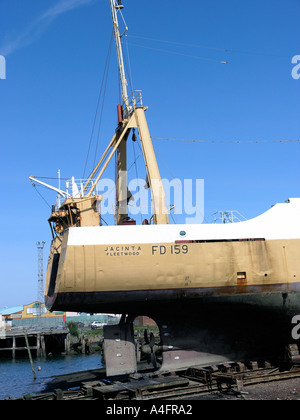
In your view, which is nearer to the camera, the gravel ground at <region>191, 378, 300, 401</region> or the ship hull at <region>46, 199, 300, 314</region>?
the gravel ground at <region>191, 378, 300, 401</region>

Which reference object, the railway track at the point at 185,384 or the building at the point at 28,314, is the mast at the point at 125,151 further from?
the building at the point at 28,314

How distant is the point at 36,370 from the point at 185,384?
75.1ft

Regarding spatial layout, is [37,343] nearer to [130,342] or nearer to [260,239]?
[130,342]

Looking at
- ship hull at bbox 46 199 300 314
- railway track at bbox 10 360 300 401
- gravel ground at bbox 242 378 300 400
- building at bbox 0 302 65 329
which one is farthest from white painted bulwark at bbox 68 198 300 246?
building at bbox 0 302 65 329

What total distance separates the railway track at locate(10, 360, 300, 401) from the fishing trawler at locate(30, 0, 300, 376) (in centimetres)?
106

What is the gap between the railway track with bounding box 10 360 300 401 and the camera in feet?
46.1

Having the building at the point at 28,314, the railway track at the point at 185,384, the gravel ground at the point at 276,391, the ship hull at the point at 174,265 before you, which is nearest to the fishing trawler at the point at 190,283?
the ship hull at the point at 174,265

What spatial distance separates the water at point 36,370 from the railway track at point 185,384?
815 cm

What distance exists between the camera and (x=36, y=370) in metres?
33.9

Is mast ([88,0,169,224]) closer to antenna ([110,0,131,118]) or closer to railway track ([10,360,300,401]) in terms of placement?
antenna ([110,0,131,118])

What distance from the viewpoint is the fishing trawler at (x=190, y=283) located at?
1611 cm

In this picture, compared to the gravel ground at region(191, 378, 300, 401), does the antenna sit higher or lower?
higher
